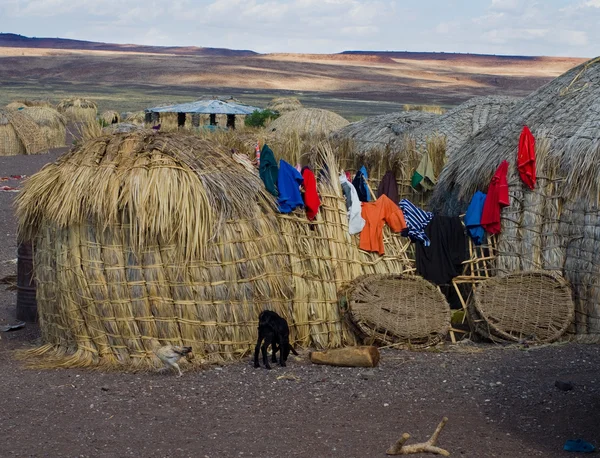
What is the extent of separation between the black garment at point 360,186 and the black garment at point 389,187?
298 cm

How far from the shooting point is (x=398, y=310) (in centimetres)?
915

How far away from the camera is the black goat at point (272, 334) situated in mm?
8141

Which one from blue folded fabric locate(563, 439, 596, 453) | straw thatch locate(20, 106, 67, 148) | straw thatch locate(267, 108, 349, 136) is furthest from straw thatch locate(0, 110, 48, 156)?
blue folded fabric locate(563, 439, 596, 453)

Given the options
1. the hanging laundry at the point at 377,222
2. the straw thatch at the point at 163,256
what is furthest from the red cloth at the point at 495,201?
the straw thatch at the point at 163,256

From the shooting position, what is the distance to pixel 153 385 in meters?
7.72

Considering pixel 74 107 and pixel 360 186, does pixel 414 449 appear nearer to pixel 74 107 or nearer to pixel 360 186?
pixel 360 186

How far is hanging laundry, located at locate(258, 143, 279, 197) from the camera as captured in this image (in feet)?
28.8

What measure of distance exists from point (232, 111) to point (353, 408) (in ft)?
82.3

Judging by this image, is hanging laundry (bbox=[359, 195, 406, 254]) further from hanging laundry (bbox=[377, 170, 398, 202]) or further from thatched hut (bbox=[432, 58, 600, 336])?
hanging laundry (bbox=[377, 170, 398, 202])

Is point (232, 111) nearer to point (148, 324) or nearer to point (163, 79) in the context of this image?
point (148, 324)

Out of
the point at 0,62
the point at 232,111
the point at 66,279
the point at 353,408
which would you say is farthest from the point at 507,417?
the point at 0,62

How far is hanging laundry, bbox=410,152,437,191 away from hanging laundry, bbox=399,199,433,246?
3368mm

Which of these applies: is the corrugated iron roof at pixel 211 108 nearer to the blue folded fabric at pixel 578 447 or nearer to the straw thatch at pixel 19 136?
the straw thatch at pixel 19 136

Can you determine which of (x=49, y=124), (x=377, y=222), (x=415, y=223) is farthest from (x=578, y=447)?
(x=49, y=124)
